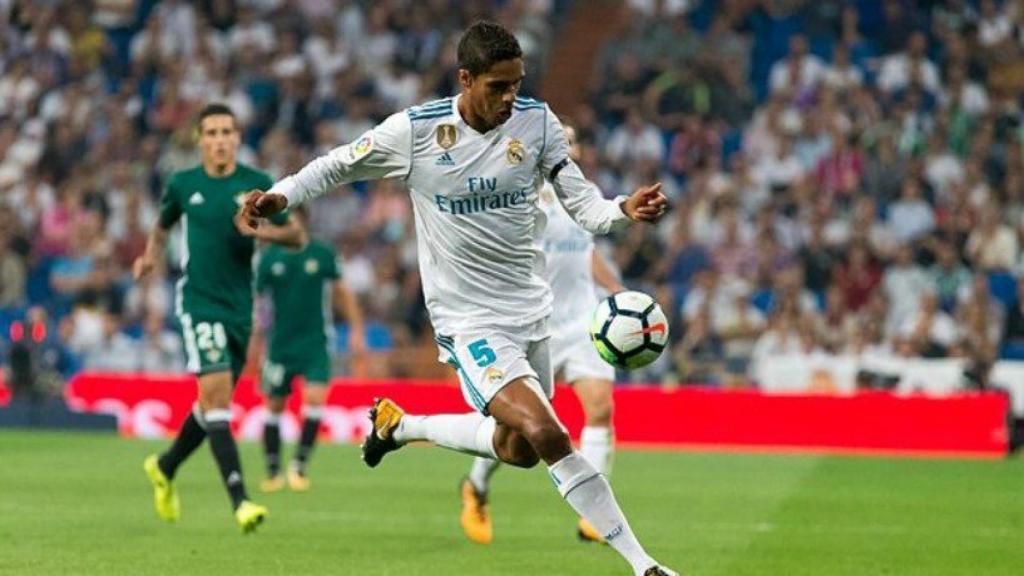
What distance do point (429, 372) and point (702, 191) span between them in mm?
4103

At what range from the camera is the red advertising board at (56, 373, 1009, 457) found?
64.4 feet

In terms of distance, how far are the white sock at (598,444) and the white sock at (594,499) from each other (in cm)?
301

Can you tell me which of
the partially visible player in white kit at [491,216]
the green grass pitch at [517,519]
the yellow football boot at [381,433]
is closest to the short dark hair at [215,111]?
the green grass pitch at [517,519]

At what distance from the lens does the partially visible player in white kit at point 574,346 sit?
11.5 metres

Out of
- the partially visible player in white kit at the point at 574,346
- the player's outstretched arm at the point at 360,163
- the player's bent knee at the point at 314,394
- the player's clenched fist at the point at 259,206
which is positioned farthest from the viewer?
the player's bent knee at the point at 314,394

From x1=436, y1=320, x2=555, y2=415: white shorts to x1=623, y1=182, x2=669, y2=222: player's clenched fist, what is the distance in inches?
39.2

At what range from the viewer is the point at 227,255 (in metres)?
12.1

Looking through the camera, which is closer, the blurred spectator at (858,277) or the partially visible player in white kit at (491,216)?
the partially visible player in white kit at (491,216)

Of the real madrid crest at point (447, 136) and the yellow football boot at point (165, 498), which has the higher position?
the real madrid crest at point (447, 136)

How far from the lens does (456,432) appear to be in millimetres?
9359

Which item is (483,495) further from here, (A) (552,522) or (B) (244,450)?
(B) (244,450)

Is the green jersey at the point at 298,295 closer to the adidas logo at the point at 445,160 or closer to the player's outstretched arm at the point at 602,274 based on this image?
the player's outstretched arm at the point at 602,274

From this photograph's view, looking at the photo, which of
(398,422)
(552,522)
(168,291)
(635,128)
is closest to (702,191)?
(635,128)

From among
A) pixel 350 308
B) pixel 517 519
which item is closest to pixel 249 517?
pixel 517 519
